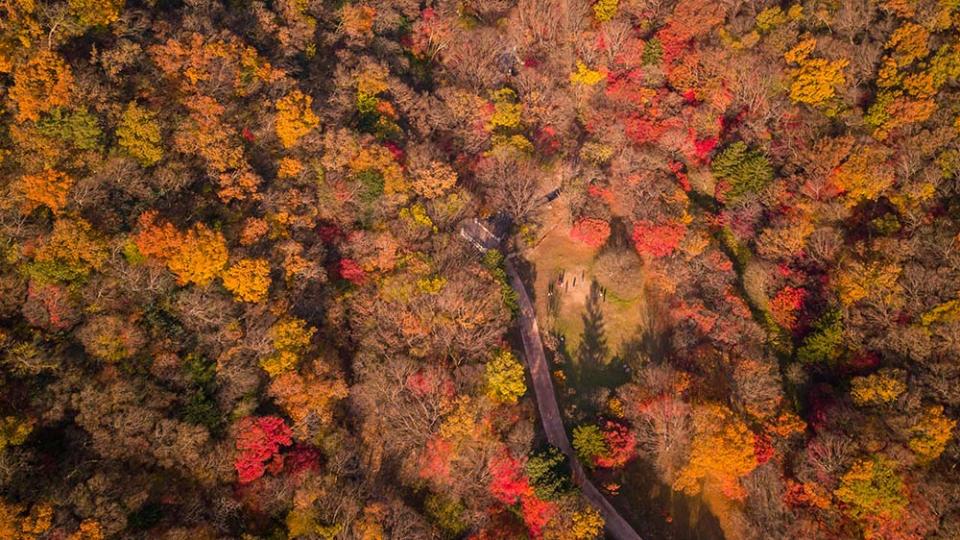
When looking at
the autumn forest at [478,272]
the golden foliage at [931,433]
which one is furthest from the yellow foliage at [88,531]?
the golden foliage at [931,433]

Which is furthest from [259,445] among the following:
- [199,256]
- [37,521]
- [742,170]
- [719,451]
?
[742,170]

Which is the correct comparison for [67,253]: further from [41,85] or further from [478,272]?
[478,272]

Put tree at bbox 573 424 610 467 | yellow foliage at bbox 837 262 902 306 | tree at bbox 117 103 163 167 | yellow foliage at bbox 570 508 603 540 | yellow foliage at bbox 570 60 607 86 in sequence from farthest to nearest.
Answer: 1. yellow foliage at bbox 570 60 607 86
2. tree at bbox 573 424 610 467
3. yellow foliage at bbox 837 262 902 306
4. tree at bbox 117 103 163 167
5. yellow foliage at bbox 570 508 603 540

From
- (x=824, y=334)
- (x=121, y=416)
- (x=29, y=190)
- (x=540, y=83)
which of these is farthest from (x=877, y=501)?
(x=29, y=190)

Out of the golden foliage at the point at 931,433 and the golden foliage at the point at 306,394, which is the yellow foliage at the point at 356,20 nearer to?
the golden foliage at the point at 306,394

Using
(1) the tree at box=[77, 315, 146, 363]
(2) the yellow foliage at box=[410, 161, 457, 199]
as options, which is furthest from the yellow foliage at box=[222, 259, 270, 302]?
(2) the yellow foliage at box=[410, 161, 457, 199]

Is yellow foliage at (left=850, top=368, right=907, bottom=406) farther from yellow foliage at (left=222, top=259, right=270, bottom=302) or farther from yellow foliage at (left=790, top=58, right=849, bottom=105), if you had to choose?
yellow foliage at (left=222, top=259, right=270, bottom=302)
